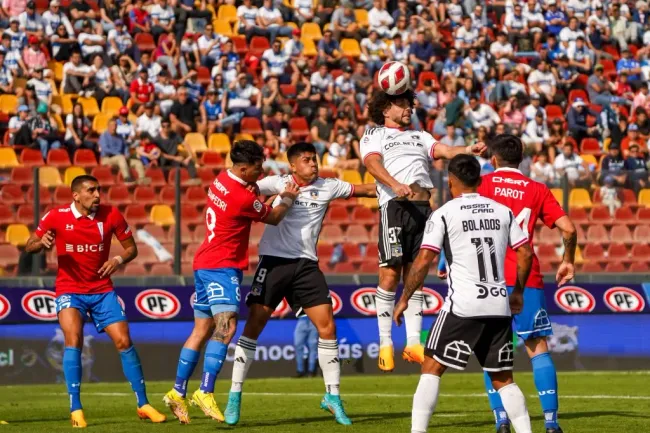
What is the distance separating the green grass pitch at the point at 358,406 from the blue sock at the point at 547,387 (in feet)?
2.49

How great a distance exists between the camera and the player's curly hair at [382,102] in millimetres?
12625

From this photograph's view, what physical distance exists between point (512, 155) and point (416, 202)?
211cm

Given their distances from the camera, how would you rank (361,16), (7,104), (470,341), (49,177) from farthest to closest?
1. (361,16)
2. (7,104)
3. (49,177)
4. (470,341)

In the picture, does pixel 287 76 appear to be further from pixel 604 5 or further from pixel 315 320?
pixel 315 320

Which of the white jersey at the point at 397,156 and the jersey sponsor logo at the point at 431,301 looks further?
the jersey sponsor logo at the point at 431,301

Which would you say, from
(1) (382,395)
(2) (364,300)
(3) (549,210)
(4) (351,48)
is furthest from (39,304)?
(4) (351,48)

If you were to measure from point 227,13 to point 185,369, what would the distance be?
58.4 feet

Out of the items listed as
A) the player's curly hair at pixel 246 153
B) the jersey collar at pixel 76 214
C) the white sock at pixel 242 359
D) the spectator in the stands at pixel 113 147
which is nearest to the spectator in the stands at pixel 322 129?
the spectator in the stands at pixel 113 147

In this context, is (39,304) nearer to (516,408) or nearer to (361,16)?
(516,408)

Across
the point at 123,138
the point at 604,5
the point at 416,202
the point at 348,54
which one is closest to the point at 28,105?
the point at 123,138

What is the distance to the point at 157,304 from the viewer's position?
18266 mm

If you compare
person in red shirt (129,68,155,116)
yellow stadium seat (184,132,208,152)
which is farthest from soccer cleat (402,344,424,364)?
person in red shirt (129,68,155,116)

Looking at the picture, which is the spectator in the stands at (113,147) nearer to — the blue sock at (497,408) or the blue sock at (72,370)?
the blue sock at (72,370)

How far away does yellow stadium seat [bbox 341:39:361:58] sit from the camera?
1149 inches
